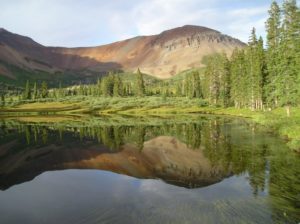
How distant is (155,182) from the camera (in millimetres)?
26703

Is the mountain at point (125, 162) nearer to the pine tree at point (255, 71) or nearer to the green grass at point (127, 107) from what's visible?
the pine tree at point (255, 71)

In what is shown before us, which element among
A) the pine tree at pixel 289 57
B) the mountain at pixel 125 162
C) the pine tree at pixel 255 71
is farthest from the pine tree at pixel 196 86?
the mountain at pixel 125 162

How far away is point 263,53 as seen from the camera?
93625mm

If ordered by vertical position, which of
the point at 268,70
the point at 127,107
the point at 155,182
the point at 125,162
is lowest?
the point at 155,182

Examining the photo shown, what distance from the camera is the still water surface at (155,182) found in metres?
18.8

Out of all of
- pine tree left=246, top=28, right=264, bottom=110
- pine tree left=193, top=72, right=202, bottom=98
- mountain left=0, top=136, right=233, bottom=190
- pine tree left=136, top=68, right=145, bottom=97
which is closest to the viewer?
mountain left=0, top=136, right=233, bottom=190

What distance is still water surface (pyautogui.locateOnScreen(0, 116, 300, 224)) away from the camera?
18.8m

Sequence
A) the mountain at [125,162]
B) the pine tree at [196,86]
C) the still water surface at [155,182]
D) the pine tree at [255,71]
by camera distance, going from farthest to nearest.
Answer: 1. the pine tree at [196,86]
2. the pine tree at [255,71]
3. the mountain at [125,162]
4. the still water surface at [155,182]

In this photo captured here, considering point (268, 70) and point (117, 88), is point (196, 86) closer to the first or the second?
point (117, 88)

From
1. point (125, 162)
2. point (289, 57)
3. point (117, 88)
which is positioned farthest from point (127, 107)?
point (125, 162)

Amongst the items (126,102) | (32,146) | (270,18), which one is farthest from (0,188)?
(126,102)

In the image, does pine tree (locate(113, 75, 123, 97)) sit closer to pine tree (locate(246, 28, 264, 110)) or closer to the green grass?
the green grass

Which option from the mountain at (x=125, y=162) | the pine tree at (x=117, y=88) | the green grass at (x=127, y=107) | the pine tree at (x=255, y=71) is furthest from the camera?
the pine tree at (x=117, y=88)

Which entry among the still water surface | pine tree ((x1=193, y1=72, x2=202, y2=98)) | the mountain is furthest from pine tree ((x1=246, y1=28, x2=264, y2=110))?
pine tree ((x1=193, y1=72, x2=202, y2=98))
